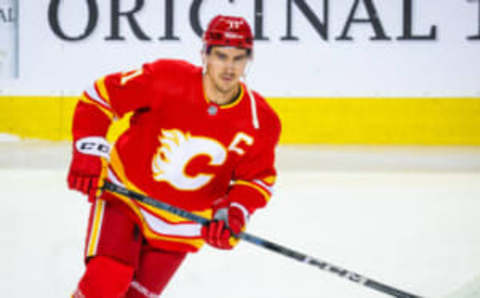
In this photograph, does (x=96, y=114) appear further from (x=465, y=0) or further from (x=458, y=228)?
(x=465, y=0)

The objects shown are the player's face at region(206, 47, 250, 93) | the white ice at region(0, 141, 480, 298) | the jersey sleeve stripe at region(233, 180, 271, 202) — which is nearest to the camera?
the player's face at region(206, 47, 250, 93)

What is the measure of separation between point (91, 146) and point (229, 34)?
43 centimetres

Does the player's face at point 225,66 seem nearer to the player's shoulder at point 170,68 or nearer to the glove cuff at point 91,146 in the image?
the player's shoulder at point 170,68

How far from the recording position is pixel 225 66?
6.17ft

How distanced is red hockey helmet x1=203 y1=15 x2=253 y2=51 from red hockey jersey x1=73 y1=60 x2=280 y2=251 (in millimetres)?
103

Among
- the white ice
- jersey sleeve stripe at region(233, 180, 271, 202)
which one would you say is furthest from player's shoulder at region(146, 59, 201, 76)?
the white ice

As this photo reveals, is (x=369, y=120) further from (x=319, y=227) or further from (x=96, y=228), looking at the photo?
(x=96, y=228)

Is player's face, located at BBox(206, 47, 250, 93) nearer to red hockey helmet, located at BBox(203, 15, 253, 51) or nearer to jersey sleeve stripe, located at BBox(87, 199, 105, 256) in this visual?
red hockey helmet, located at BBox(203, 15, 253, 51)

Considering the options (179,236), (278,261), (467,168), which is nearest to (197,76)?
(179,236)

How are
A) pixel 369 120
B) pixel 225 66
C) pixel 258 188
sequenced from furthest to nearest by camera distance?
pixel 369 120, pixel 258 188, pixel 225 66

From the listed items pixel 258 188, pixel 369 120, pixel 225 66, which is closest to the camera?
pixel 225 66

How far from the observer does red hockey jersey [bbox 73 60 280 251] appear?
6.32 feet

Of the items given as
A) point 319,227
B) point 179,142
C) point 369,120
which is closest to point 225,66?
point 179,142

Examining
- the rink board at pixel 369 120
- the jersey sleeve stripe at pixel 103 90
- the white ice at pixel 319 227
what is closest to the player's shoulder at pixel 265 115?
the jersey sleeve stripe at pixel 103 90
